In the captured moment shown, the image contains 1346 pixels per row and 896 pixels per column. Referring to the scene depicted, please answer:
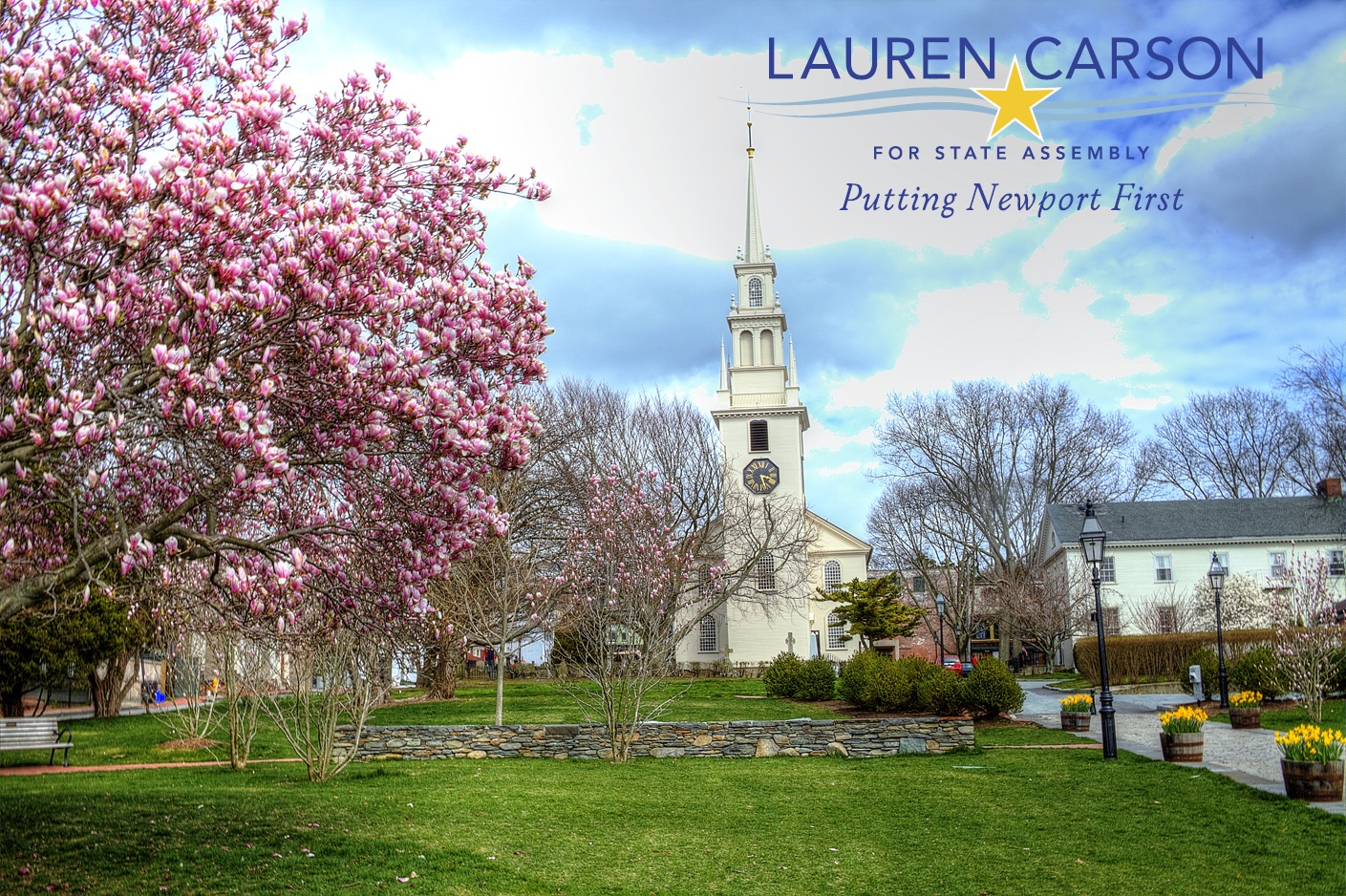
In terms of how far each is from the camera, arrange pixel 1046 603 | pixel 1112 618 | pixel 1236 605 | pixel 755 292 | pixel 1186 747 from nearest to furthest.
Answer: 1. pixel 1186 747
2. pixel 1236 605
3. pixel 1046 603
4. pixel 1112 618
5. pixel 755 292

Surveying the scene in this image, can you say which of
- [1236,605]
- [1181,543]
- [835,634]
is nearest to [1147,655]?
[1236,605]

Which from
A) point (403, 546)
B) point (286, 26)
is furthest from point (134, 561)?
point (286, 26)

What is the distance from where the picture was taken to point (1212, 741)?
15.6m

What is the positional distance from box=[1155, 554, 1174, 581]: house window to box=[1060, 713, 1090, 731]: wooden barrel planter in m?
33.6

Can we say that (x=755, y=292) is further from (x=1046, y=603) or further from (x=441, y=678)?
(x=441, y=678)

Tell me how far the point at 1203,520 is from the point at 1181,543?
182cm

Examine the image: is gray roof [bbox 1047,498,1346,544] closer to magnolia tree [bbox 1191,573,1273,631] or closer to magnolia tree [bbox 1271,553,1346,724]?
magnolia tree [bbox 1191,573,1273,631]

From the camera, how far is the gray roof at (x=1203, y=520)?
45500mm

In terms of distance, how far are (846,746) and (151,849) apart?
33.9 ft

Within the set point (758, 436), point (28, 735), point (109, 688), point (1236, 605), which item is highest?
point (758, 436)

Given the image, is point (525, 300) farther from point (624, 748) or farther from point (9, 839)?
point (624, 748)

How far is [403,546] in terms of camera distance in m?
6.48

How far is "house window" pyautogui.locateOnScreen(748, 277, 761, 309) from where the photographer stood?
48.5 metres

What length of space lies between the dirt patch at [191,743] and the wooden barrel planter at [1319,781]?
52.5 ft
